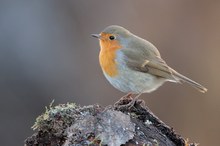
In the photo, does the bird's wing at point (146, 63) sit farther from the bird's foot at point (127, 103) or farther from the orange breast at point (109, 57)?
the bird's foot at point (127, 103)

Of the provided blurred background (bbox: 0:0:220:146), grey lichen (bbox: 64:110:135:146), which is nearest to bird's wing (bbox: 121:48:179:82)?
grey lichen (bbox: 64:110:135:146)

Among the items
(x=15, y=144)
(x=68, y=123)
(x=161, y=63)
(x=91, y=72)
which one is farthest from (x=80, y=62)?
(x=68, y=123)

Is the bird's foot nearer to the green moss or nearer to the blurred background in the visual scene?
the green moss

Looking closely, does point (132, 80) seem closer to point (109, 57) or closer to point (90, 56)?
point (109, 57)

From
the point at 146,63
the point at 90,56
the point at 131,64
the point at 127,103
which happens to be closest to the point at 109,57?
the point at 131,64

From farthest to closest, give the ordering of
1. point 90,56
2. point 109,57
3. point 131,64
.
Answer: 1. point 90,56
2. point 109,57
3. point 131,64

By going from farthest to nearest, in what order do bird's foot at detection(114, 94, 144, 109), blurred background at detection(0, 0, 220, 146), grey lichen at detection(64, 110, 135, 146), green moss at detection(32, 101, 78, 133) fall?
blurred background at detection(0, 0, 220, 146) < bird's foot at detection(114, 94, 144, 109) < green moss at detection(32, 101, 78, 133) < grey lichen at detection(64, 110, 135, 146)

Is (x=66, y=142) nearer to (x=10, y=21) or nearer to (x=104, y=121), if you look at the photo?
(x=104, y=121)
